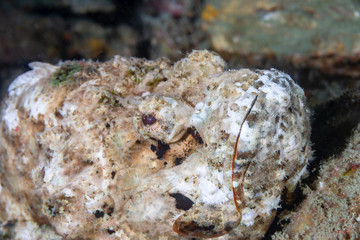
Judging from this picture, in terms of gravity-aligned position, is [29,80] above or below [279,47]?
above

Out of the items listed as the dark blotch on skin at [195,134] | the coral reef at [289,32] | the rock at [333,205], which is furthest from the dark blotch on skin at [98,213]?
the coral reef at [289,32]

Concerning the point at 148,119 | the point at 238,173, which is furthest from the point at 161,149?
the point at 238,173

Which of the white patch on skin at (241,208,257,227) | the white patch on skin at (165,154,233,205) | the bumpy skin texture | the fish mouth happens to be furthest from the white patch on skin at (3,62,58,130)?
the white patch on skin at (241,208,257,227)

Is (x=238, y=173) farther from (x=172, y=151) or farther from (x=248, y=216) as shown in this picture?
(x=172, y=151)

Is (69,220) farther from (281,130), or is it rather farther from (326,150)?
(326,150)

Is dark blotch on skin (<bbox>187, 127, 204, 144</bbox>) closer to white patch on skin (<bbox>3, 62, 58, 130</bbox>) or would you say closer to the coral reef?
white patch on skin (<bbox>3, 62, 58, 130</bbox>)

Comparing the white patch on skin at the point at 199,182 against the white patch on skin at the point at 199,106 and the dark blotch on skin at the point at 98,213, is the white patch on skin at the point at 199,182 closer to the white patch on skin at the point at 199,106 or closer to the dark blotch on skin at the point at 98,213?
the white patch on skin at the point at 199,106

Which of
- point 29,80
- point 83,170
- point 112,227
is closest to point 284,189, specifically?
point 112,227
